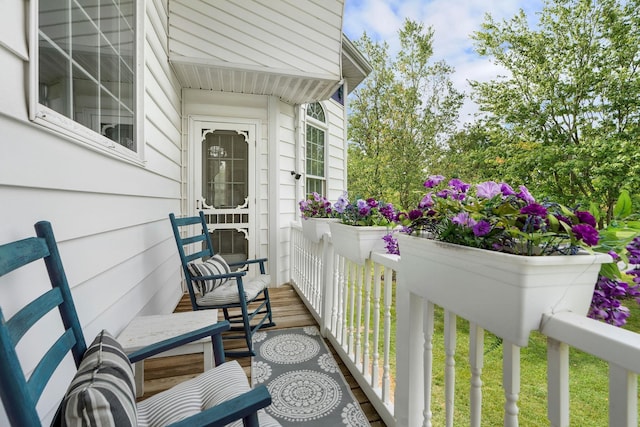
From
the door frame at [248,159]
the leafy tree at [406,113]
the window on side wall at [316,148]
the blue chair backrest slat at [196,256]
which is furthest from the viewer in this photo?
the leafy tree at [406,113]

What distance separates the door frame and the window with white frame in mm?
1840

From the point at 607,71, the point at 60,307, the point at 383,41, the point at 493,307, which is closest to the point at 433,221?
the point at 493,307

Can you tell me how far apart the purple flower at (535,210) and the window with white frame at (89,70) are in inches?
53.1

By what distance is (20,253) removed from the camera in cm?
75

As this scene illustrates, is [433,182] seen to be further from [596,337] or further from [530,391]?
[530,391]

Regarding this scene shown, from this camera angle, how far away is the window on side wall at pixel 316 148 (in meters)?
4.66

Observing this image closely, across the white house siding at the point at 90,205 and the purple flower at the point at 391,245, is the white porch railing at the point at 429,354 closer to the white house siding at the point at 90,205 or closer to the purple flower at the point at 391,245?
the purple flower at the point at 391,245

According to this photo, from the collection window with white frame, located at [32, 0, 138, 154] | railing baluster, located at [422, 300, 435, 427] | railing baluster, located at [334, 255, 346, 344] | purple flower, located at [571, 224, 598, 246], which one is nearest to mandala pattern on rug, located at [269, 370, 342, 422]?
railing baluster, located at [334, 255, 346, 344]

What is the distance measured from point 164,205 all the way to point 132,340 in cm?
159

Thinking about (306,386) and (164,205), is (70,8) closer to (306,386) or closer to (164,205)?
(164,205)

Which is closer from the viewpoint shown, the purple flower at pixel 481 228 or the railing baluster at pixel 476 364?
the purple flower at pixel 481 228

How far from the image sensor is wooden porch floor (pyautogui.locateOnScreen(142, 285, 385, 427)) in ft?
5.82

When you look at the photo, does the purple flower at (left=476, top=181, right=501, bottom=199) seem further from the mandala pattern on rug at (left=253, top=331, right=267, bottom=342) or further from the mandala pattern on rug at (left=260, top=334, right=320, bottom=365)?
the mandala pattern on rug at (left=253, top=331, right=267, bottom=342)

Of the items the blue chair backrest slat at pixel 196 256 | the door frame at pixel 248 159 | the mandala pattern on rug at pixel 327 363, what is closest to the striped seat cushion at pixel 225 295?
the blue chair backrest slat at pixel 196 256
